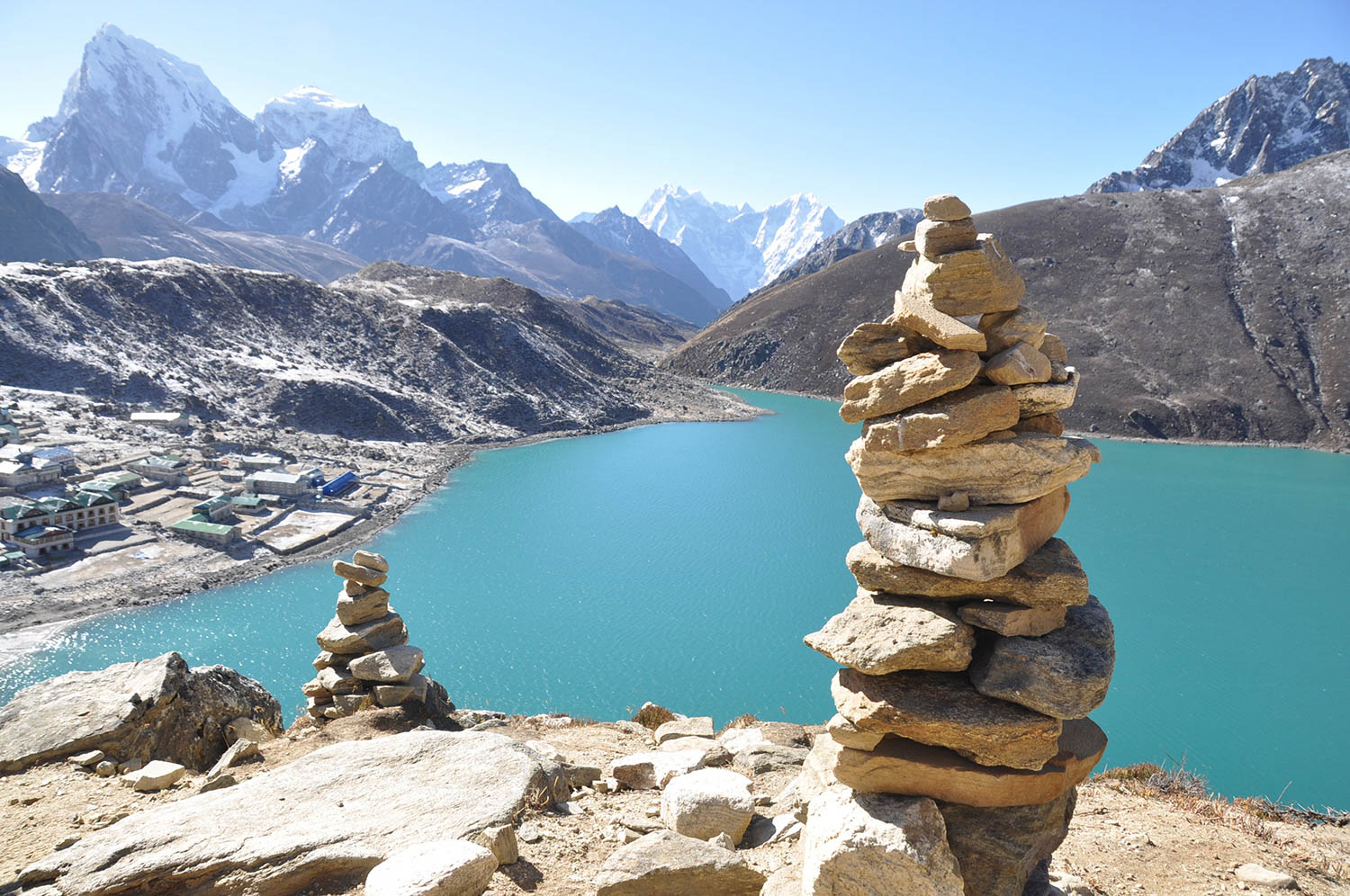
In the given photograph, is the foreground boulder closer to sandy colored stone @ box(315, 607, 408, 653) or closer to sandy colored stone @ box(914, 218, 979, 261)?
sandy colored stone @ box(315, 607, 408, 653)

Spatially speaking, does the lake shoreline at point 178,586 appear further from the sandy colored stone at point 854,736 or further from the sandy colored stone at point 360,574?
the sandy colored stone at point 854,736

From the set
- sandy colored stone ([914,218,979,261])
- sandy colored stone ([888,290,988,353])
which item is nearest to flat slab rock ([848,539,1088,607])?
sandy colored stone ([888,290,988,353])

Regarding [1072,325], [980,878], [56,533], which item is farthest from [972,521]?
[1072,325]

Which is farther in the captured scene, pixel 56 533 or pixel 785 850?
pixel 56 533

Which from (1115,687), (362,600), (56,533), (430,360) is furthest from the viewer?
(430,360)

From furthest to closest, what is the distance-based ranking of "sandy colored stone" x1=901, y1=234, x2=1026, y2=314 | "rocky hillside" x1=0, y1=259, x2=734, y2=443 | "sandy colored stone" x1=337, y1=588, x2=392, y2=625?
"rocky hillside" x1=0, y1=259, x2=734, y2=443 → "sandy colored stone" x1=337, y1=588, x2=392, y2=625 → "sandy colored stone" x1=901, y1=234, x2=1026, y2=314

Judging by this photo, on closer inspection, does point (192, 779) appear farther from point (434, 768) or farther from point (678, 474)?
point (678, 474)

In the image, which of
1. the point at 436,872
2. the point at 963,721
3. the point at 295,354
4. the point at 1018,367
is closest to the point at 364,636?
the point at 436,872

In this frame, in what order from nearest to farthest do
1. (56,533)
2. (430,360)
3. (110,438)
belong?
(56,533), (110,438), (430,360)
